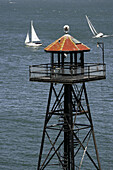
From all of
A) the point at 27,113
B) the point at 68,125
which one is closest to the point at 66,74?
the point at 68,125

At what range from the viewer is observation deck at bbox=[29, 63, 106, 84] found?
119ft

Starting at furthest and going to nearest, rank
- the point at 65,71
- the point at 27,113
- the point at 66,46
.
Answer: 1. the point at 27,113
2. the point at 66,46
3. the point at 65,71

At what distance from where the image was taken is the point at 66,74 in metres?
36.8

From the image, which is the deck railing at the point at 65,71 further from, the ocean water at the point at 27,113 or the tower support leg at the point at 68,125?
the ocean water at the point at 27,113

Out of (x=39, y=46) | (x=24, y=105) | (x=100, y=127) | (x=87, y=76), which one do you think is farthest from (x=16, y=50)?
(x=87, y=76)

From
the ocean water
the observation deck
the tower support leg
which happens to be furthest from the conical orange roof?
the ocean water

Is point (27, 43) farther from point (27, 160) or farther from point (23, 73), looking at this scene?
point (27, 160)

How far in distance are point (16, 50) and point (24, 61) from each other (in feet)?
69.5

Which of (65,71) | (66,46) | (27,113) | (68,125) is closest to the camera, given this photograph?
(65,71)

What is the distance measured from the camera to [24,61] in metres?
120

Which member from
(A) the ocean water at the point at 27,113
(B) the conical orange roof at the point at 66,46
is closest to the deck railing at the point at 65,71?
(B) the conical orange roof at the point at 66,46

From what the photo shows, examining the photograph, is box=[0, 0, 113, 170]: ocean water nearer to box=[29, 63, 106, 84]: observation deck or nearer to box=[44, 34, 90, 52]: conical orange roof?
box=[29, 63, 106, 84]: observation deck

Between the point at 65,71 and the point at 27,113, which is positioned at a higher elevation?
the point at 65,71

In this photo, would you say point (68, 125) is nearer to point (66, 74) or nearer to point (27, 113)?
point (66, 74)
